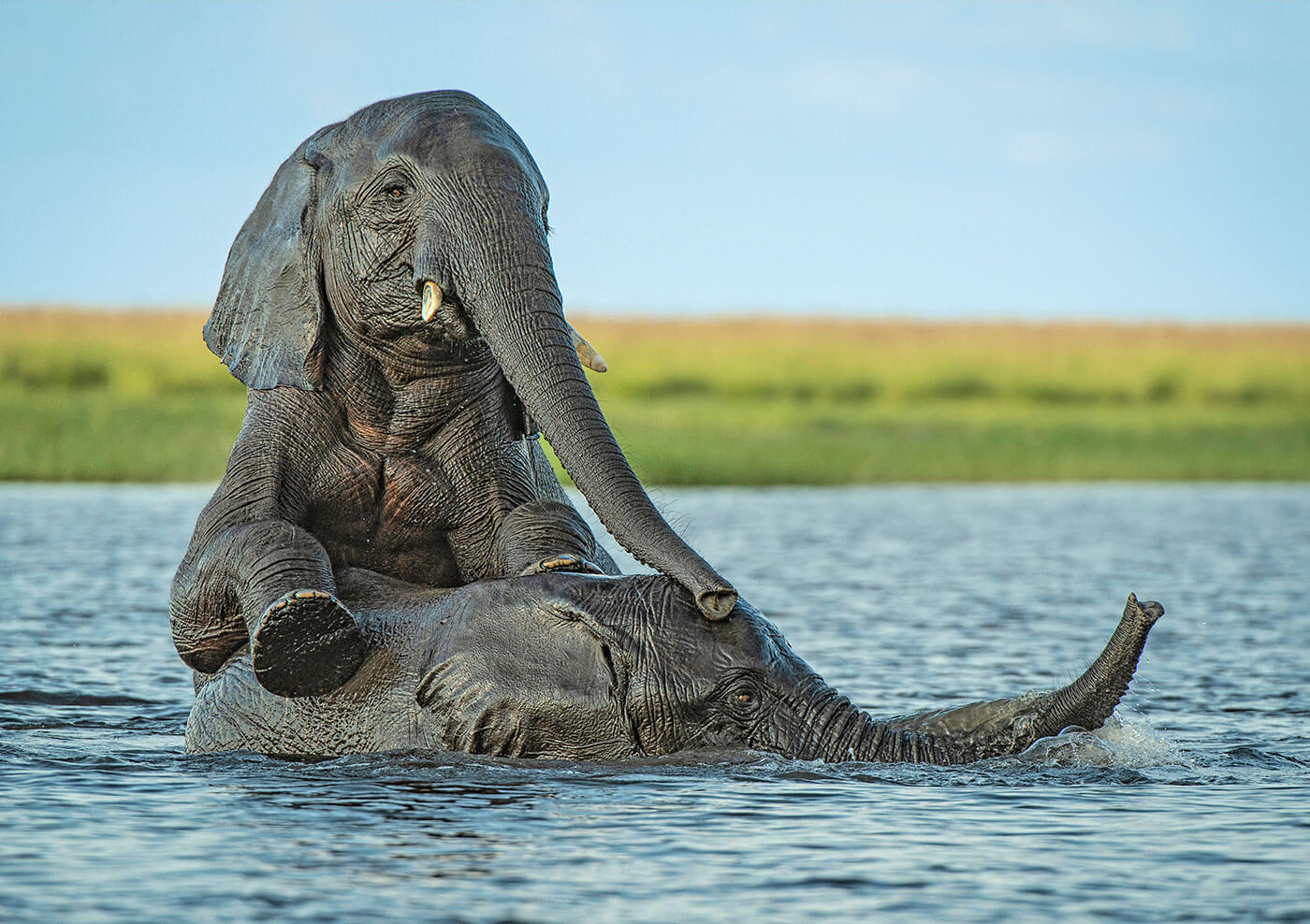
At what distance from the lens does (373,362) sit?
606 centimetres

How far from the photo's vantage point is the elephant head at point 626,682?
5.52 m

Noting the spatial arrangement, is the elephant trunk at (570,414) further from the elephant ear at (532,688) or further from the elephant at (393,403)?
the elephant ear at (532,688)

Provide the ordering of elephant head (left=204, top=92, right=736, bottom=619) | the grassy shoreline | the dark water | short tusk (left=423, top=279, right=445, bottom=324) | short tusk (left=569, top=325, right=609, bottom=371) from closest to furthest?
the dark water < elephant head (left=204, top=92, right=736, bottom=619) < short tusk (left=423, top=279, right=445, bottom=324) < short tusk (left=569, top=325, right=609, bottom=371) < the grassy shoreline

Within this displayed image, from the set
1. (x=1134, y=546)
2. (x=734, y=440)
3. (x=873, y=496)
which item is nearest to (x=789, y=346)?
(x=734, y=440)

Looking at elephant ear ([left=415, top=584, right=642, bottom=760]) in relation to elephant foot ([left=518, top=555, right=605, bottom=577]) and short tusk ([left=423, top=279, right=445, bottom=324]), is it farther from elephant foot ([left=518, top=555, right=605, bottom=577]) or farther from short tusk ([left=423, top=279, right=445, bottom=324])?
short tusk ([left=423, top=279, right=445, bottom=324])

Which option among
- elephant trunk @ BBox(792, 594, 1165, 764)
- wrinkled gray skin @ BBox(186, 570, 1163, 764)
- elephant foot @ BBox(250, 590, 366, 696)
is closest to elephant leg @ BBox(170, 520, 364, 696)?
elephant foot @ BBox(250, 590, 366, 696)

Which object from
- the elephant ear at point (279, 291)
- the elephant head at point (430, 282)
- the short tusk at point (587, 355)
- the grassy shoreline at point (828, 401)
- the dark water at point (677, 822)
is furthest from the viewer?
the grassy shoreline at point (828, 401)

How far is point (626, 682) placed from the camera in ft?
18.2

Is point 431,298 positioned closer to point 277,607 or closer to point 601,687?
point 277,607

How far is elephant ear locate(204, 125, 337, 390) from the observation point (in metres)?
6.04

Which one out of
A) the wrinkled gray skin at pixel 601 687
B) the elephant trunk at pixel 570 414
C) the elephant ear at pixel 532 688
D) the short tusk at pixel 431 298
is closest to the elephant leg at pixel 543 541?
the wrinkled gray skin at pixel 601 687

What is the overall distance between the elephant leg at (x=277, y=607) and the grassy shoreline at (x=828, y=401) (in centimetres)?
1471

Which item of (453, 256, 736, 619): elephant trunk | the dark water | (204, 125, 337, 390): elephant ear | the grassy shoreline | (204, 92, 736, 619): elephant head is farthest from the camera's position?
the grassy shoreline

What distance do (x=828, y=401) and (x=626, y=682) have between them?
92.5ft
